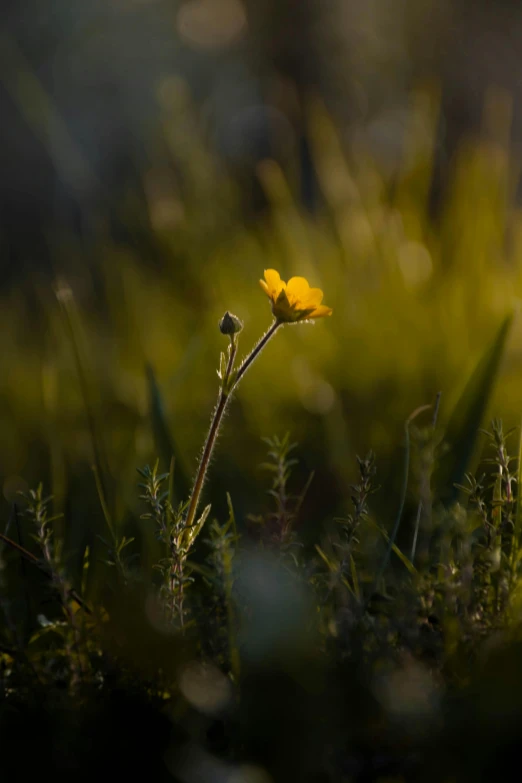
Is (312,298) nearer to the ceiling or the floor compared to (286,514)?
nearer to the ceiling

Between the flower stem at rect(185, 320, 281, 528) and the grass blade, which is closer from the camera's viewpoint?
the flower stem at rect(185, 320, 281, 528)

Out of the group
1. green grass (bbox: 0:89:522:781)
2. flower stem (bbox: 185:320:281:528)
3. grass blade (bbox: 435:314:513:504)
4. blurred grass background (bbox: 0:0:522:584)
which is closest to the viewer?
green grass (bbox: 0:89:522:781)

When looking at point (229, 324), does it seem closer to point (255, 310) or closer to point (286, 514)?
point (286, 514)

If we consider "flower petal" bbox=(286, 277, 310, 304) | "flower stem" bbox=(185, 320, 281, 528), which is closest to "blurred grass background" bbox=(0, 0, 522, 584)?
"flower stem" bbox=(185, 320, 281, 528)

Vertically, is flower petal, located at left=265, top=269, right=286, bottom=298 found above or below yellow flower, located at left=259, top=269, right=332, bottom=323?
above

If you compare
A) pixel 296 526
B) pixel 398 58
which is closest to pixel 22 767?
pixel 296 526

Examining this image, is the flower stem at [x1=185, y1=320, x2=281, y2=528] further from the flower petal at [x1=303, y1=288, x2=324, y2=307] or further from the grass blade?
the grass blade

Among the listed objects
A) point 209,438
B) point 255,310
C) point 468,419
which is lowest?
point 255,310

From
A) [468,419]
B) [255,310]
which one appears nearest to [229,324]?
[468,419]
